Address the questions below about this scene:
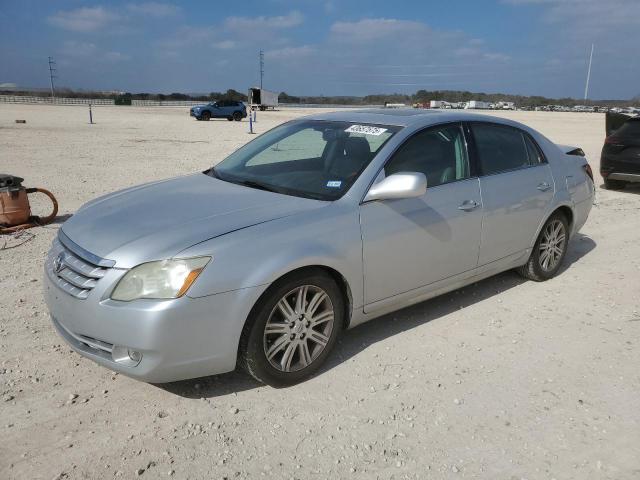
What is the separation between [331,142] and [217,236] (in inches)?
61.5

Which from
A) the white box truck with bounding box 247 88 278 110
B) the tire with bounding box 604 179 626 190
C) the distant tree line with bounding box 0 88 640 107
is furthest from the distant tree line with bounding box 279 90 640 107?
the tire with bounding box 604 179 626 190

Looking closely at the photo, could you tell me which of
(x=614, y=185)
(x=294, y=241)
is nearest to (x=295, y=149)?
(x=294, y=241)

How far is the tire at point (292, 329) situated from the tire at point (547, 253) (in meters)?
2.45

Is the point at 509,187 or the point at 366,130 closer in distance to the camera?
the point at 366,130

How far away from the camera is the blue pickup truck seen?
38688 mm

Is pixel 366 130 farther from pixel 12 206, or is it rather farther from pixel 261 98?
pixel 261 98

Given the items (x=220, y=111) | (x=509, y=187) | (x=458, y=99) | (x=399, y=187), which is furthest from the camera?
(x=458, y=99)

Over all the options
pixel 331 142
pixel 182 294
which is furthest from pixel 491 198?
pixel 182 294

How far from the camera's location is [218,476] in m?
2.62

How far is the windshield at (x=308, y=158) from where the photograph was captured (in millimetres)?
3785

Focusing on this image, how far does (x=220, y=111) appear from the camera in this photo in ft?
130

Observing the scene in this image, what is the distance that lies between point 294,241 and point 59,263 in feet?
4.51

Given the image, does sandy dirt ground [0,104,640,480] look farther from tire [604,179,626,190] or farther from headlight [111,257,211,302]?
tire [604,179,626,190]

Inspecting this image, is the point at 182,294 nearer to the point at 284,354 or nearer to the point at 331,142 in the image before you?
the point at 284,354
